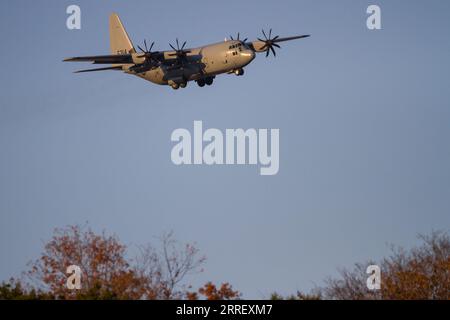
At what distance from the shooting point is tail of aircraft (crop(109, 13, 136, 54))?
86062 mm

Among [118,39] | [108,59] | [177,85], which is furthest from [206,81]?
[118,39]

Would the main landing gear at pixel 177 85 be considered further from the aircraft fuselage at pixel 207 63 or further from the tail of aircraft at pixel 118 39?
the tail of aircraft at pixel 118 39

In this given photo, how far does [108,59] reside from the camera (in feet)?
243

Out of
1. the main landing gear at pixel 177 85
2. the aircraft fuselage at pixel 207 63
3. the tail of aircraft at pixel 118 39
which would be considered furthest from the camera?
the tail of aircraft at pixel 118 39

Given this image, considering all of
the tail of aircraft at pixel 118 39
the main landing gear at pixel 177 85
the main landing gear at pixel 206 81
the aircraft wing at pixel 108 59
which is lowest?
the main landing gear at pixel 177 85

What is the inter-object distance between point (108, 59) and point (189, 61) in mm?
5708

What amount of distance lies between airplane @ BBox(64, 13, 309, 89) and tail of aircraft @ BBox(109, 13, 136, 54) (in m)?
8.78

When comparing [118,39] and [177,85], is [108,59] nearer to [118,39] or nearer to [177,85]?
[177,85]

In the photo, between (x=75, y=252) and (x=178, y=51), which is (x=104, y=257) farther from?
(x=178, y=51)

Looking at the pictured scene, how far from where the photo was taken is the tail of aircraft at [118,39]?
282ft

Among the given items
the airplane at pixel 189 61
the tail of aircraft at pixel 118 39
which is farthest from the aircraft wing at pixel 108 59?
the tail of aircraft at pixel 118 39

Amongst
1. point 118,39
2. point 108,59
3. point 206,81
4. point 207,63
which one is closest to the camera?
point 207,63

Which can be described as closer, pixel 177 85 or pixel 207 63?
pixel 207 63
